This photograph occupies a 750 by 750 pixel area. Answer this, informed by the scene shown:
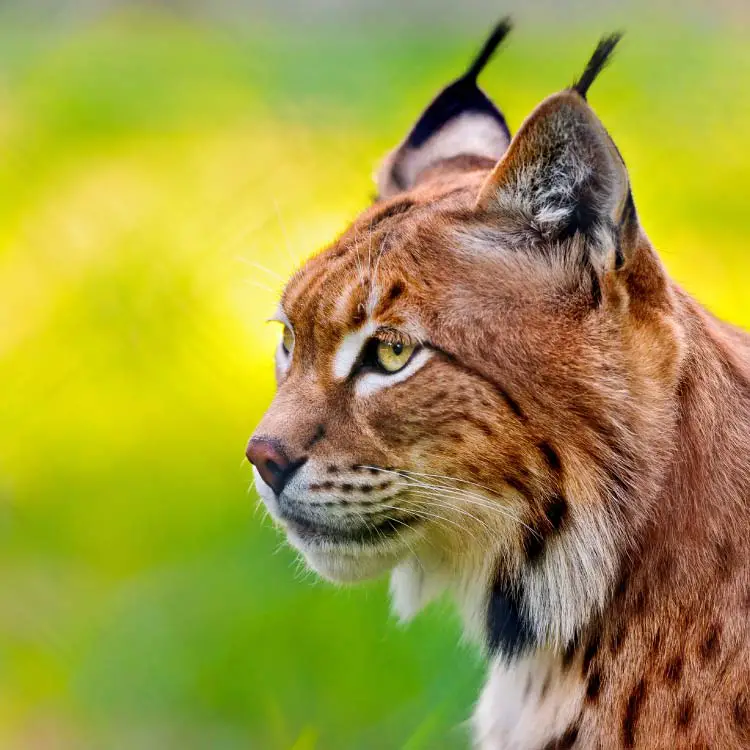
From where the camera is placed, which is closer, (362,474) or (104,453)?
(362,474)

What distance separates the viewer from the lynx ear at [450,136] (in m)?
3.75

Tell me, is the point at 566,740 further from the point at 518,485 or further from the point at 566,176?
the point at 566,176

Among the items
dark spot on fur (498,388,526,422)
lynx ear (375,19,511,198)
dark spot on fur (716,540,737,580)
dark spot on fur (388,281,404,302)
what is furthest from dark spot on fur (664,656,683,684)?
lynx ear (375,19,511,198)

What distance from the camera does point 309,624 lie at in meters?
4.90

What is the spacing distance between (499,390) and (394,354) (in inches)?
10.9

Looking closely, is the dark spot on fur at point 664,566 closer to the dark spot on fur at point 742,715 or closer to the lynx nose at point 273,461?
the dark spot on fur at point 742,715

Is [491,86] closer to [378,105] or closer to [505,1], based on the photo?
[378,105]

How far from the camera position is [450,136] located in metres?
3.77

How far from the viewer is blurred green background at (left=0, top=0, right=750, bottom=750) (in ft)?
15.4

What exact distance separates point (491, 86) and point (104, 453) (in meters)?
3.91

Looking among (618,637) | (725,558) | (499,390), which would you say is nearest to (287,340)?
(499,390)

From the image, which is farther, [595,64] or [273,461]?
[273,461]

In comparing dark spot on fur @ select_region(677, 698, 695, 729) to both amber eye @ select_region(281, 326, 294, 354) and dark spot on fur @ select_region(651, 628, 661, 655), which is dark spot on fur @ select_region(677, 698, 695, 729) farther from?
amber eye @ select_region(281, 326, 294, 354)

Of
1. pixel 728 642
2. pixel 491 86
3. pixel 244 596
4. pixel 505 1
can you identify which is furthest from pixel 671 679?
pixel 505 1
